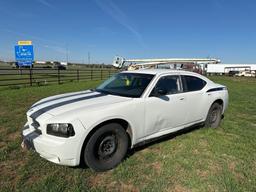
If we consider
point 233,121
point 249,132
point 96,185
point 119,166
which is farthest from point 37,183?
point 233,121

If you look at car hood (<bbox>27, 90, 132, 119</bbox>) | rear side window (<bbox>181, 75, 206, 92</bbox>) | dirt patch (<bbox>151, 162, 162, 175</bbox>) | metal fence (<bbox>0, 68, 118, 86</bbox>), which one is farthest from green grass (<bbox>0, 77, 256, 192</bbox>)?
metal fence (<bbox>0, 68, 118, 86</bbox>)

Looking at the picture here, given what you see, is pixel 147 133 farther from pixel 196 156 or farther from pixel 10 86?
pixel 10 86

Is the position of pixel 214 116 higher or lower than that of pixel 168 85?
lower

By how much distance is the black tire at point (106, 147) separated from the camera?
2954 millimetres

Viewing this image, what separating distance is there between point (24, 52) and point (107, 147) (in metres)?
18.1

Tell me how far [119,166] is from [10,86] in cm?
1239

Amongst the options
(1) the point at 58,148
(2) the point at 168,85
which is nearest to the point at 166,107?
(2) the point at 168,85

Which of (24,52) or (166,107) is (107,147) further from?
(24,52)

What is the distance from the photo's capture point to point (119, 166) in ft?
10.6

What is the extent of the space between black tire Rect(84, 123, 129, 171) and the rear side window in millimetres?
1827

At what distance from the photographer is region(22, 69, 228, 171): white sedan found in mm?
2775

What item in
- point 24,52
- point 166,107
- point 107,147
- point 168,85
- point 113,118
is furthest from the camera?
point 24,52

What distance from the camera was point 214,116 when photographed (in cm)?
518

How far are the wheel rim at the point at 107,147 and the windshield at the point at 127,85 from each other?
2.74ft
